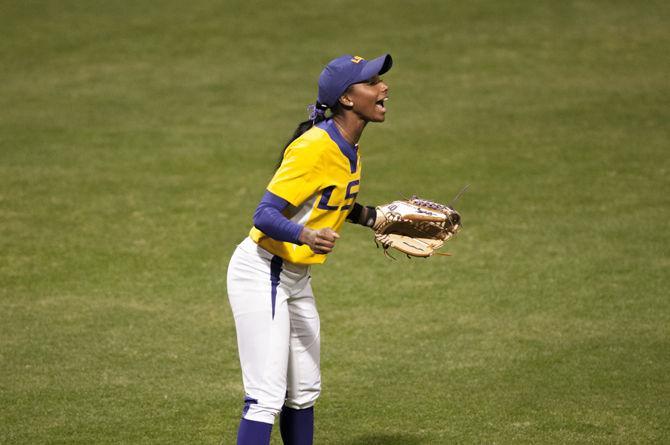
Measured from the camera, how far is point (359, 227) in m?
9.98

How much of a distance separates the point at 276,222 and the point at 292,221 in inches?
4.6

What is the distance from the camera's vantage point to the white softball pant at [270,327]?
4539mm

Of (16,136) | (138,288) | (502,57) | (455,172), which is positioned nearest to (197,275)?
(138,288)

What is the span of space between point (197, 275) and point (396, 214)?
3782 mm

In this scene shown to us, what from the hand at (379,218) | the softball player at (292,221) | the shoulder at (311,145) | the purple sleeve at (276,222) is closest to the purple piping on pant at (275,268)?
the softball player at (292,221)

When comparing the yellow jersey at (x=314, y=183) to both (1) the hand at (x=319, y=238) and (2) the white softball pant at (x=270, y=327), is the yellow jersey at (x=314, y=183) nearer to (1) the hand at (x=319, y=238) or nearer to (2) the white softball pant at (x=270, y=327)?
(2) the white softball pant at (x=270, y=327)

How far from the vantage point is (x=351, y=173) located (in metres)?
4.66

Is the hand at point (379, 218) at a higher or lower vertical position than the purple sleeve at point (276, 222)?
lower

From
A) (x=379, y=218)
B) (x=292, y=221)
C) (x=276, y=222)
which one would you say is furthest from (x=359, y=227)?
(x=276, y=222)

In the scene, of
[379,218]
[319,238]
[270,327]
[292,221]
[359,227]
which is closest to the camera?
[319,238]

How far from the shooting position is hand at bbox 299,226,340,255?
4.25 m

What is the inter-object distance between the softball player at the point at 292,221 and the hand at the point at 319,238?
0.09m

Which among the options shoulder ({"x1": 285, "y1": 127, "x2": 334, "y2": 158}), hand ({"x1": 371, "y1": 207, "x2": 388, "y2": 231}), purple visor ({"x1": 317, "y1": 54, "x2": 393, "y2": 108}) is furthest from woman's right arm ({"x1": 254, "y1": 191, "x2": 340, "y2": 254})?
hand ({"x1": 371, "y1": 207, "x2": 388, "y2": 231})

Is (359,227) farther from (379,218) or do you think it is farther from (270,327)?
→ (270,327)
